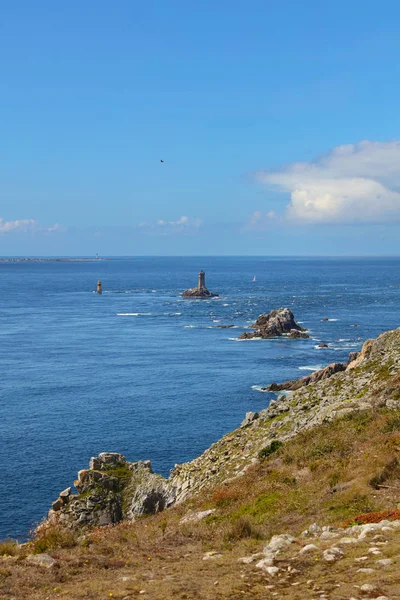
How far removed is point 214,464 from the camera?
32.4m

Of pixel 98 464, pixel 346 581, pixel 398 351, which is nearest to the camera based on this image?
pixel 346 581

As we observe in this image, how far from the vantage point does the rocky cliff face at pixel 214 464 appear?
3039 centimetres

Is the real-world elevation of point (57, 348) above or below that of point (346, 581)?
below

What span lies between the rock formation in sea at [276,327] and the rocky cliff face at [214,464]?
81108 millimetres

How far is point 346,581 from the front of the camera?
13125mm

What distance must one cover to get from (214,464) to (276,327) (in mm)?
91520

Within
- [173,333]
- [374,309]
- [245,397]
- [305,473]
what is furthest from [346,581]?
[374,309]

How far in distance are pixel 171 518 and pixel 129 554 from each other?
7.61 meters

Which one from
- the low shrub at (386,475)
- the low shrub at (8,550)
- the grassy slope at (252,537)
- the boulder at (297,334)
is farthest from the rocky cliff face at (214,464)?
the boulder at (297,334)

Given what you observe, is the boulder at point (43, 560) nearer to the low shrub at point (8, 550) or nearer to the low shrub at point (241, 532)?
the low shrub at point (8, 550)

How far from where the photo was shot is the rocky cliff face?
99.7 ft

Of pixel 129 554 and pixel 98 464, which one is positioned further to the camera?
pixel 98 464

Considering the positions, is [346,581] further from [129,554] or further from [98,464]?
[98,464]

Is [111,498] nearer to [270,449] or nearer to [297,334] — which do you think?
[270,449]
